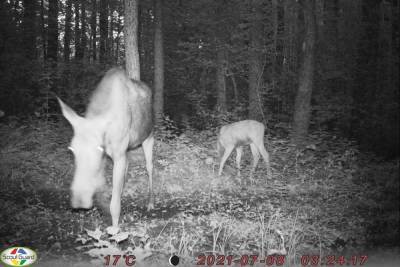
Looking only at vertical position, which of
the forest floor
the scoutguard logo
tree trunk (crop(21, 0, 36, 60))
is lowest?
the forest floor

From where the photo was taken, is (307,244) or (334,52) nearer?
(307,244)

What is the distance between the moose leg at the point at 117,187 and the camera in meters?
4.21

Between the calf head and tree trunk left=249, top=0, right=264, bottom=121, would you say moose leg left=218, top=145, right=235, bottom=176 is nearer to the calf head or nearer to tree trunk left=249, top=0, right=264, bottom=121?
tree trunk left=249, top=0, right=264, bottom=121

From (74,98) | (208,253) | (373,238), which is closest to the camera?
(208,253)

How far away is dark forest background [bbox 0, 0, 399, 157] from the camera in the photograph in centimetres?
1135

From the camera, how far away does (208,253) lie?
3.91m

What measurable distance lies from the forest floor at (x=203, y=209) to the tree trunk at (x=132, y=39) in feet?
7.66

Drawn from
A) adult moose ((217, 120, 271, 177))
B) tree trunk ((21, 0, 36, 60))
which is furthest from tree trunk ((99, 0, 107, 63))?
adult moose ((217, 120, 271, 177))

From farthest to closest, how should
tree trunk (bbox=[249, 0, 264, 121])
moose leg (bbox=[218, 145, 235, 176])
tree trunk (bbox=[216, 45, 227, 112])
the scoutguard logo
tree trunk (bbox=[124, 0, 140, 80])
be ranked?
tree trunk (bbox=[216, 45, 227, 112])
tree trunk (bbox=[249, 0, 264, 121])
moose leg (bbox=[218, 145, 235, 176])
tree trunk (bbox=[124, 0, 140, 80])
the scoutguard logo

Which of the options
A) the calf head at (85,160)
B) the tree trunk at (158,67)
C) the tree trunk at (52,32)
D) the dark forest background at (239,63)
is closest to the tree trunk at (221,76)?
the dark forest background at (239,63)

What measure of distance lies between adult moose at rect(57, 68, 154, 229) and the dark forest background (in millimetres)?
5206

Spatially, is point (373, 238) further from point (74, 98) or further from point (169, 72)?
point (169, 72)

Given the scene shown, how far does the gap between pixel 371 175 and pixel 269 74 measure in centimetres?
978

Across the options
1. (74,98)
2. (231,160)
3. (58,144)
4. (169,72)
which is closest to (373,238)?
(231,160)
